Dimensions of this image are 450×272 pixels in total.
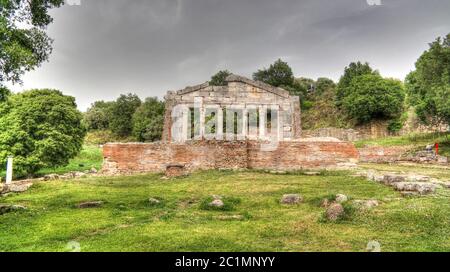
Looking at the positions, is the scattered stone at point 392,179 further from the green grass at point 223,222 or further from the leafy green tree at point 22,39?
the leafy green tree at point 22,39

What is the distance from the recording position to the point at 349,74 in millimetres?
49031

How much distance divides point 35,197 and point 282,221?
7.45 meters

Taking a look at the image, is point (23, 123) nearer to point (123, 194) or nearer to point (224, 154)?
point (224, 154)

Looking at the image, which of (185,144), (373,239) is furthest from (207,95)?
(373,239)

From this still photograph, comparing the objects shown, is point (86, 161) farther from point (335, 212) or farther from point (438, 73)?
point (335, 212)

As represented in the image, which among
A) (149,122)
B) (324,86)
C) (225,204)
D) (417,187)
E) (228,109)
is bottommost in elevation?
(225,204)

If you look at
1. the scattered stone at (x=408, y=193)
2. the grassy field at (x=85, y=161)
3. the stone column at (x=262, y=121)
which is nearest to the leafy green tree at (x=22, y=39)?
the scattered stone at (x=408, y=193)

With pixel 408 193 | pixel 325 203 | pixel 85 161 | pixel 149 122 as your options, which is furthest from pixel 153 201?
pixel 149 122

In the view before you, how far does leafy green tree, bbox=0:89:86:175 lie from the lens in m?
23.8

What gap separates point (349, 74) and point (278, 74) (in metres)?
9.39

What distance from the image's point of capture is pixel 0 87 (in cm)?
881

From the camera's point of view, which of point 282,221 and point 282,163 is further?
point 282,163

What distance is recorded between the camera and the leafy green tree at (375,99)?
41219mm

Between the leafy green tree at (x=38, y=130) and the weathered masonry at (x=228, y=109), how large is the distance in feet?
27.4
